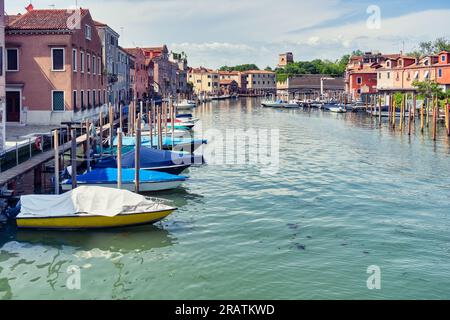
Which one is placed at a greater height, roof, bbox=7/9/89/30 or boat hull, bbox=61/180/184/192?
roof, bbox=7/9/89/30

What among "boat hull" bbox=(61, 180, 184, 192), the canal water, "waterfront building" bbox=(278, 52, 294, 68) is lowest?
the canal water

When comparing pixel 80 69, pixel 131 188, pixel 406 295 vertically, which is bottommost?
pixel 406 295

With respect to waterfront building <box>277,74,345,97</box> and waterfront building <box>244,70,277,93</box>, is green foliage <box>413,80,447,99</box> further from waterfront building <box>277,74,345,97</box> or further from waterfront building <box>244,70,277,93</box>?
waterfront building <box>244,70,277,93</box>

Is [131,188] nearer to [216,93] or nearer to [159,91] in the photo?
[159,91]

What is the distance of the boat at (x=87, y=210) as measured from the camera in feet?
54.2

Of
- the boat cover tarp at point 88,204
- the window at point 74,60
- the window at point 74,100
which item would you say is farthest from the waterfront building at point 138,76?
the boat cover tarp at point 88,204

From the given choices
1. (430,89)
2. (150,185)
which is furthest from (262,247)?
(430,89)

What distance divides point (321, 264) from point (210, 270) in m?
2.90

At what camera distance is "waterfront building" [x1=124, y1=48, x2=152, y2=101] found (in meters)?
70.9

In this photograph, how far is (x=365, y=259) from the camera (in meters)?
14.8

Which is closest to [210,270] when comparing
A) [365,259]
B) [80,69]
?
[365,259]

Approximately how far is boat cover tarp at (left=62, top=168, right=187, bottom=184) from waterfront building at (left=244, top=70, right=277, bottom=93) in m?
146

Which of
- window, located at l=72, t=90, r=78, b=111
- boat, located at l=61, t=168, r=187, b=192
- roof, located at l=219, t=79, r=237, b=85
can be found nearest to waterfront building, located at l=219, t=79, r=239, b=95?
roof, located at l=219, t=79, r=237, b=85

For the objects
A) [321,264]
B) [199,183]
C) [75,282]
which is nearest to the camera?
[75,282]
